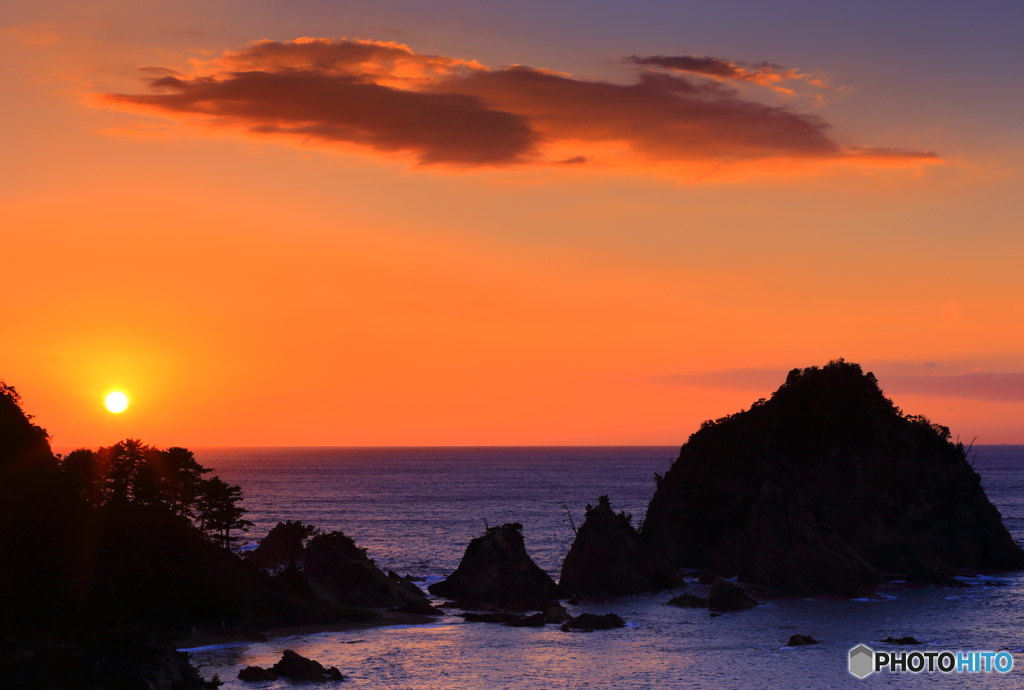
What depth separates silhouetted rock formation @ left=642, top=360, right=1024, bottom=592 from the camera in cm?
9262

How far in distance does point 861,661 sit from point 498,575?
34.6 metres

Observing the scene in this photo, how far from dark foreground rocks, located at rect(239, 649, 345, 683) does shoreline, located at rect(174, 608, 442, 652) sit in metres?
11.3

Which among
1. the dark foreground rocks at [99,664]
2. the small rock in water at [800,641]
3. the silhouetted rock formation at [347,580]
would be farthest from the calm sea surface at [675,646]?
the silhouetted rock formation at [347,580]

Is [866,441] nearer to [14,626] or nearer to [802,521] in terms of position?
[802,521]

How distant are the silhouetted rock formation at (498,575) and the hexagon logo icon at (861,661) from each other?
30139 mm

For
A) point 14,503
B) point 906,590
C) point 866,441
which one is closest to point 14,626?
point 14,503

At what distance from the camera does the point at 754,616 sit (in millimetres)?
77000

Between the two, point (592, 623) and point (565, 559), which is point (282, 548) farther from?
point (592, 623)

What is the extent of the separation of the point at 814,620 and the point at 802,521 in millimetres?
16777

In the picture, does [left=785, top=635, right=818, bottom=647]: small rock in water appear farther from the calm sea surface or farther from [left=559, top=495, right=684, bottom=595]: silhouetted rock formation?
[left=559, top=495, right=684, bottom=595]: silhouetted rock formation

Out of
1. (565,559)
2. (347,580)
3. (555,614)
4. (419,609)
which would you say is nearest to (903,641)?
(555,614)

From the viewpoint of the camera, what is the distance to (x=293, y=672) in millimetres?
54500

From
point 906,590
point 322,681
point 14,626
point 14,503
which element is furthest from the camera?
point 906,590

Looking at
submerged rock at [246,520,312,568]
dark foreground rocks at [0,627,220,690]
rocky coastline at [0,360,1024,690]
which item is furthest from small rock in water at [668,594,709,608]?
dark foreground rocks at [0,627,220,690]
